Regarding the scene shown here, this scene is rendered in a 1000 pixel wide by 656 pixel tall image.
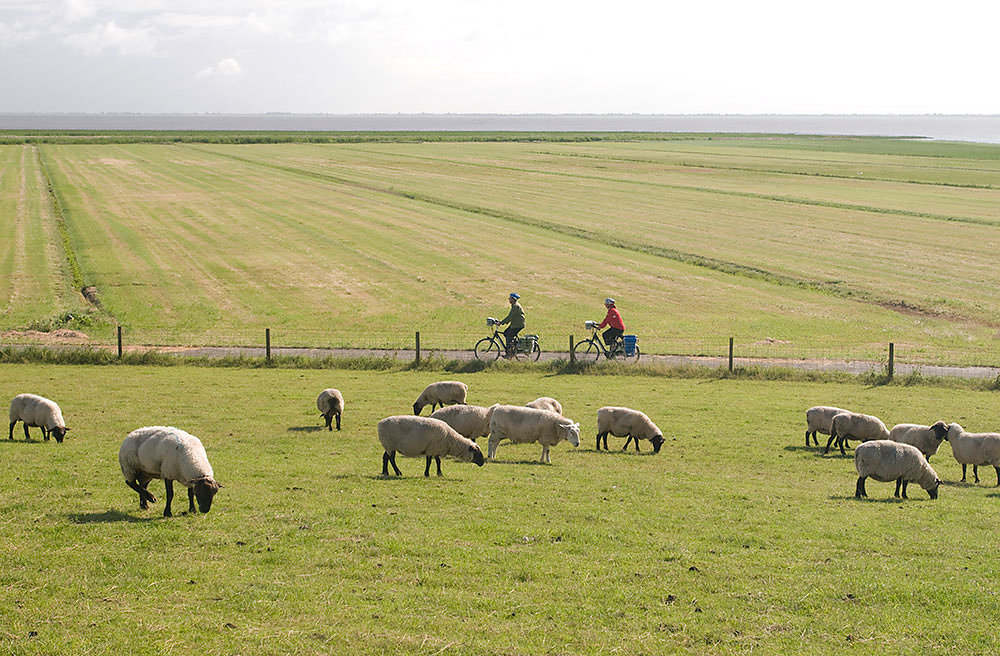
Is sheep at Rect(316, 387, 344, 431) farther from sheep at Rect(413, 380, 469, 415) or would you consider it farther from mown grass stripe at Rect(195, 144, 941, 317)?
mown grass stripe at Rect(195, 144, 941, 317)

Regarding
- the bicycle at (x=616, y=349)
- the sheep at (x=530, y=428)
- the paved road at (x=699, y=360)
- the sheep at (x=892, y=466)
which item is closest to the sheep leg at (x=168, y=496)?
the sheep at (x=530, y=428)

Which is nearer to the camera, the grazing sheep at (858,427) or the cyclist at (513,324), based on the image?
the grazing sheep at (858,427)

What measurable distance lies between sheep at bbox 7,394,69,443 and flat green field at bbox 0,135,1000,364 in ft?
56.2

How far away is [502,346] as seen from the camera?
3759 cm

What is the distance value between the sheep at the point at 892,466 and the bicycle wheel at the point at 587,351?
17704 millimetres

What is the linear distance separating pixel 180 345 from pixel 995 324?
125ft

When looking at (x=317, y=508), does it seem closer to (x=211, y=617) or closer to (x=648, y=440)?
(x=211, y=617)

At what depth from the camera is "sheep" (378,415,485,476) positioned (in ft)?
64.4

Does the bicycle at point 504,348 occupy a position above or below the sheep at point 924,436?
below

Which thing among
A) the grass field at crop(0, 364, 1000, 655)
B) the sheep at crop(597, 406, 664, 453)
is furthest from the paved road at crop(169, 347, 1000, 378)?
the grass field at crop(0, 364, 1000, 655)

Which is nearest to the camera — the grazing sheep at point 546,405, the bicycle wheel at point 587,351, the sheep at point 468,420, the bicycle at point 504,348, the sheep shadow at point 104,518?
the sheep shadow at point 104,518

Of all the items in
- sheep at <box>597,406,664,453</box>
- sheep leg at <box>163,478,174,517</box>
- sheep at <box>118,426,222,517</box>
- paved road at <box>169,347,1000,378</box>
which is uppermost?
sheep at <box>118,426,222,517</box>

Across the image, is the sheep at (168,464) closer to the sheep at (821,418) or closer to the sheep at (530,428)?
the sheep at (530,428)

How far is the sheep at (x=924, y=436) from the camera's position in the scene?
71.4 feet
